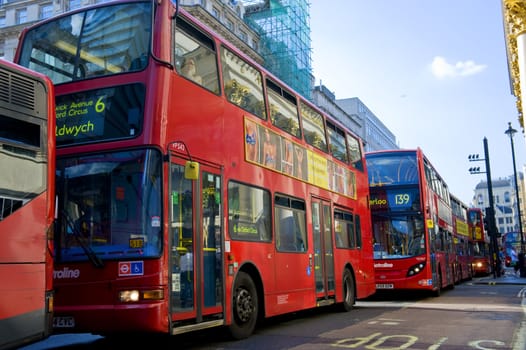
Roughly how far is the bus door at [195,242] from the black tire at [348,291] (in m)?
6.13

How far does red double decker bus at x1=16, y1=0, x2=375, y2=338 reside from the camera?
6.82 metres

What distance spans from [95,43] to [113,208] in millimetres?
2380

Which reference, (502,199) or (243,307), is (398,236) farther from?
(502,199)

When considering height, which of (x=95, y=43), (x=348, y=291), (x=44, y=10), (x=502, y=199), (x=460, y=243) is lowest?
(x=348, y=291)

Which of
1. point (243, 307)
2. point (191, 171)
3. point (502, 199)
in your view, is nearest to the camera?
point (191, 171)

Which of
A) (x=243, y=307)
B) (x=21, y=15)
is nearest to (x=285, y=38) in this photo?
(x=21, y=15)

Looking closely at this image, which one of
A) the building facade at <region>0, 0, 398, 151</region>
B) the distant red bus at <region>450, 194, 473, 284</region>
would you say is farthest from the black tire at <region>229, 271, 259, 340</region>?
the building facade at <region>0, 0, 398, 151</region>

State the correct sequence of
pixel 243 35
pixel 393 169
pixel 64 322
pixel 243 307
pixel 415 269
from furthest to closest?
pixel 243 35, pixel 393 169, pixel 415 269, pixel 243 307, pixel 64 322

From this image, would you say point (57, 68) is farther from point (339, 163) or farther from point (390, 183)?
point (390, 183)

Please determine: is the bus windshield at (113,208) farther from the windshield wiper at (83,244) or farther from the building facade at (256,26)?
the building facade at (256,26)

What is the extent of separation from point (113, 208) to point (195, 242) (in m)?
1.26

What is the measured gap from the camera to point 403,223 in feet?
55.5

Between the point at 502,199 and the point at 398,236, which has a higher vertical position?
the point at 502,199

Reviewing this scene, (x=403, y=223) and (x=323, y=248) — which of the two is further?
(x=403, y=223)
